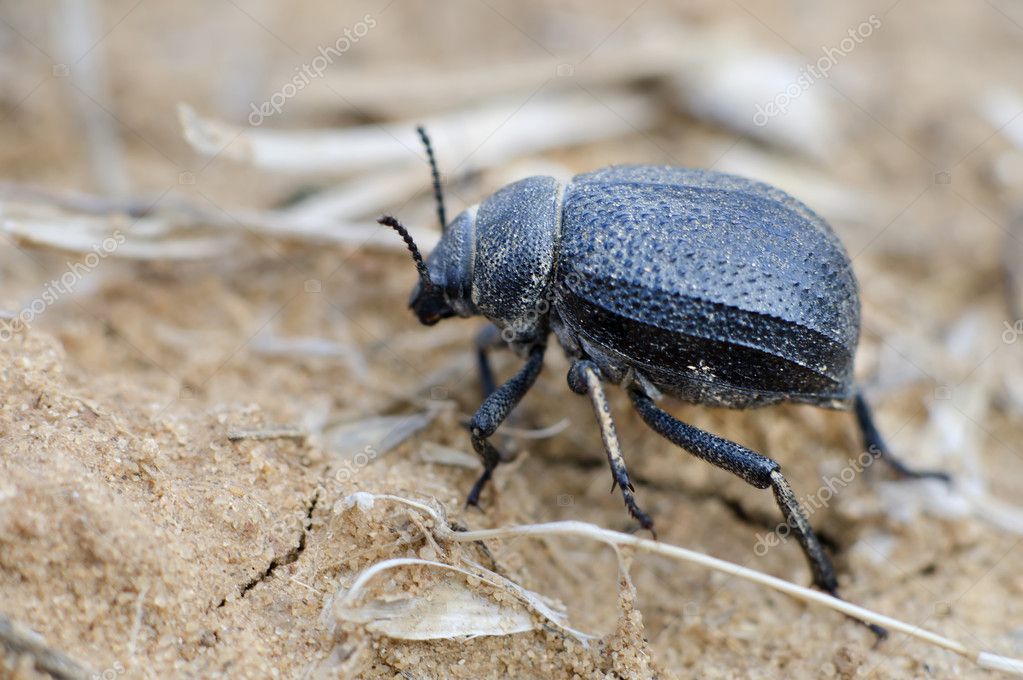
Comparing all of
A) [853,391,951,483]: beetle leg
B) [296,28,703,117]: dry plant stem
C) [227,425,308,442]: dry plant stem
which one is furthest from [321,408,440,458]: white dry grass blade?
[296,28,703,117]: dry plant stem

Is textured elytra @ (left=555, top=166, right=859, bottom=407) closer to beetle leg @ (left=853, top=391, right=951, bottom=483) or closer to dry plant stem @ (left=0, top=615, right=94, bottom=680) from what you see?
beetle leg @ (left=853, top=391, right=951, bottom=483)

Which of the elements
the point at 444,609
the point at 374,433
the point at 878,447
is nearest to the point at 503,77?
the point at 374,433

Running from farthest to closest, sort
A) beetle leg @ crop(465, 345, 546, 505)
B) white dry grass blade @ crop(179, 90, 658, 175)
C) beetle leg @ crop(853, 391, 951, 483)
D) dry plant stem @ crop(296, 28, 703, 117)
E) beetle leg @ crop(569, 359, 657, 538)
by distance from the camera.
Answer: dry plant stem @ crop(296, 28, 703, 117) → white dry grass blade @ crop(179, 90, 658, 175) → beetle leg @ crop(853, 391, 951, 483) → beetle leg @ crop(465, 345, 546, 505) → beetle leg @ crop(569, 359, 657, 538)

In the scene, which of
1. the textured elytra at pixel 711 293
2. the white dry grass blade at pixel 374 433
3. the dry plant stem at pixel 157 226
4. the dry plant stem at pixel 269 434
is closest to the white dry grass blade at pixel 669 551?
the dry plant stem at pixel 269 434

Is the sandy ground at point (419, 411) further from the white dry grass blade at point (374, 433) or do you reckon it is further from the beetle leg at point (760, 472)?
the beetle leg at point (760, 472)

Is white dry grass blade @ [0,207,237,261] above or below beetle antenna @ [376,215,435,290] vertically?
below

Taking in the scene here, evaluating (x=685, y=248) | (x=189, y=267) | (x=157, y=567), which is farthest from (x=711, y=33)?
(x=157, y=567)

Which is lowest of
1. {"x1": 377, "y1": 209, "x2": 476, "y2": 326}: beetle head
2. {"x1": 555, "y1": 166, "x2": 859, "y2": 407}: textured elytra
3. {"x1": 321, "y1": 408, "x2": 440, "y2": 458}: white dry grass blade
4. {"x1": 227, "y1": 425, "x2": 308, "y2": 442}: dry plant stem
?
{"x1": 321, "y1": 408, "x2": 440, "y2": 458}: white dry grass blade
